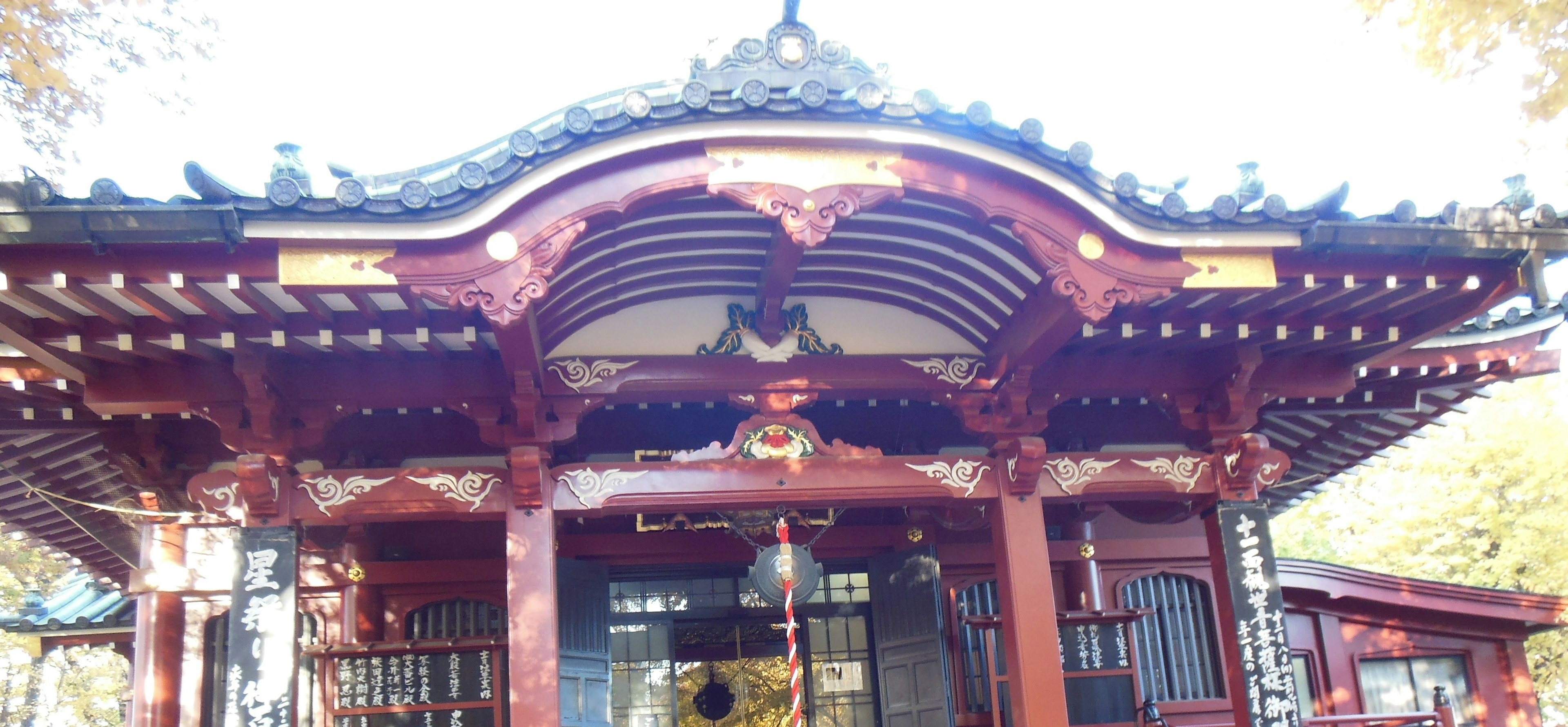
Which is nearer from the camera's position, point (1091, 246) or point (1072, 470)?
point (1091, 246)

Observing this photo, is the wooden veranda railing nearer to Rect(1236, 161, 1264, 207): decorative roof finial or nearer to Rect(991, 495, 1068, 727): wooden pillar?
Rect(991, 495, 1068, 727): wooden pillar

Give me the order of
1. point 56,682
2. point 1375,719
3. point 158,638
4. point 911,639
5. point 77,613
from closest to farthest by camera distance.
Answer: point 1375,719 < point 158,638 < point 911,639 < point 77,613 < point 56,682

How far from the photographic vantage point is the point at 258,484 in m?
6.83

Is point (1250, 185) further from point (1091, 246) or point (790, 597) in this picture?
point (790, 597)

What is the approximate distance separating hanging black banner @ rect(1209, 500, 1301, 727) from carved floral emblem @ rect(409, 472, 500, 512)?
4.77 meters

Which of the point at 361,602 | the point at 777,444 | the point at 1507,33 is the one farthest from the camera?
the point at 361,602

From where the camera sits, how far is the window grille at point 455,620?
29.2 ft

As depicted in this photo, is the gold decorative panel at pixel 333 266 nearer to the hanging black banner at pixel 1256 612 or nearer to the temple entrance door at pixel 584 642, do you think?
the temple entrance door at pixel 584 642

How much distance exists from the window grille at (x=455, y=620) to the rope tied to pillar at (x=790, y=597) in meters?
2.48

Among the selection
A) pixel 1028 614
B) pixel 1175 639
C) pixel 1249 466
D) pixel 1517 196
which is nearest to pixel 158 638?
pixel 1028 614

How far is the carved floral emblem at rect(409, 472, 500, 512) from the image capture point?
7152mm

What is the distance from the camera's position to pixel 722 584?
10039mm

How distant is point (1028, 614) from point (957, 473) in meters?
1.00

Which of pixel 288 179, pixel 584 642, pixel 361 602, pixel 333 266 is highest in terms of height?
pixel 288 179
